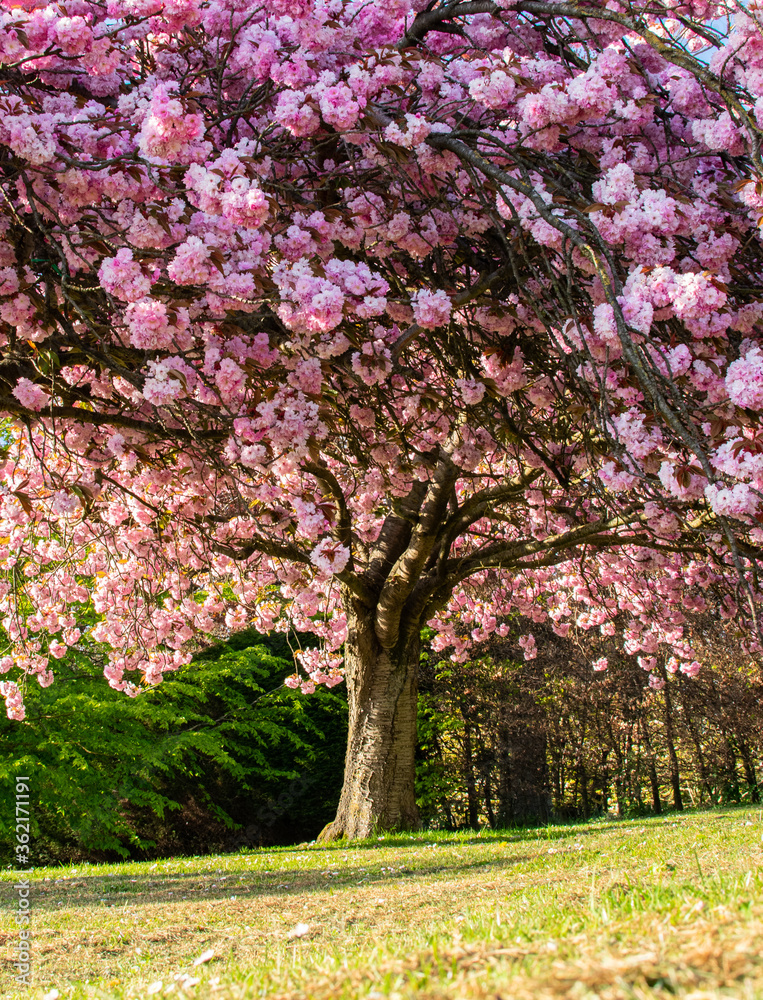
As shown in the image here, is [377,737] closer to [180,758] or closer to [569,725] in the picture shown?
[180,758]

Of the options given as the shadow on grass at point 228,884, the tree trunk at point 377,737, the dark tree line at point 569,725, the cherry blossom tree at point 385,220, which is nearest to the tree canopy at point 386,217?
the cherry blossom tree at point 385,220

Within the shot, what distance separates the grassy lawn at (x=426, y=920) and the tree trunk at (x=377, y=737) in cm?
62

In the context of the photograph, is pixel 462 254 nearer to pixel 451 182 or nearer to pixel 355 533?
pixel 451 182

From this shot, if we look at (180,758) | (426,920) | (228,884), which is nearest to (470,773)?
(180,758)

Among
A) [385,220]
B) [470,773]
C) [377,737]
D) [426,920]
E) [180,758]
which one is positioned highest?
[385,220]

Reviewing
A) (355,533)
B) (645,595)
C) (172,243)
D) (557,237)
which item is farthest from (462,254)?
(645,595)

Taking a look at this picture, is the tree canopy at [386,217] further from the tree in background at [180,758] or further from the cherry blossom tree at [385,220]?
the tree in background at [180,758]

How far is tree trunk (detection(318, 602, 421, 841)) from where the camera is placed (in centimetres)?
917

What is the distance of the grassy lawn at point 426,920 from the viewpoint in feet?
5.50

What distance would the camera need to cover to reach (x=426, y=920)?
13.3ft

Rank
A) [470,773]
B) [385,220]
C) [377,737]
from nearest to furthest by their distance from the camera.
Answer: [385,220], [377,737], [470,773]

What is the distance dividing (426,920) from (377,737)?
5.21 m

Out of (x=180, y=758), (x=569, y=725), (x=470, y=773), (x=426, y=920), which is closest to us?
(x=426, y=920)

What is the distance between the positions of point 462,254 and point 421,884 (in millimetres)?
3996
